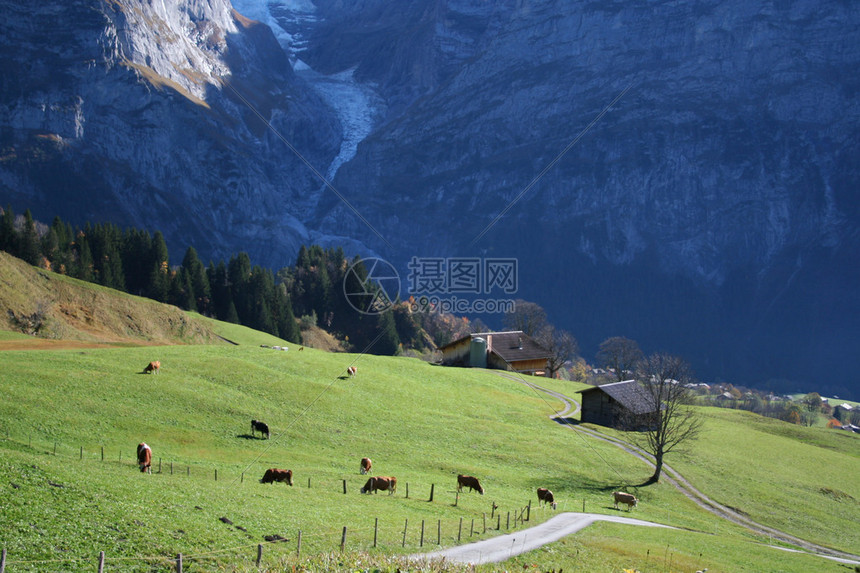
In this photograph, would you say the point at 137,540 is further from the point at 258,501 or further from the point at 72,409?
the point at 72,409

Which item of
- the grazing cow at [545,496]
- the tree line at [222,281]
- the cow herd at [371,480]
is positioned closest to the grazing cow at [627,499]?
the cow herd at [371,480]

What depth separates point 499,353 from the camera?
8869cm

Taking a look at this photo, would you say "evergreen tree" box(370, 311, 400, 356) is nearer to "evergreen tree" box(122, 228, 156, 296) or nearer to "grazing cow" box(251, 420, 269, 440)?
"evergreen tree" box(122, 228, 156, 296)

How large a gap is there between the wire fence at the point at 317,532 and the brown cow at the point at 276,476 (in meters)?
0.72

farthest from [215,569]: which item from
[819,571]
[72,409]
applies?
[819,571]

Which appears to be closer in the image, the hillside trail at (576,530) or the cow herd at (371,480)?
the hillside trail at (576,530)

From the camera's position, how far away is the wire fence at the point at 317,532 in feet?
57.8

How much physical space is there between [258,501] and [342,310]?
11997 cm

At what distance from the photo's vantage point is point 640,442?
58.3 metres

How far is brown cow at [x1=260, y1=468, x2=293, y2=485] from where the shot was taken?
31.7 meters

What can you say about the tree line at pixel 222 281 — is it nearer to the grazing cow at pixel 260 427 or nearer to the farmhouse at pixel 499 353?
the farmhouse at pixel 499 353

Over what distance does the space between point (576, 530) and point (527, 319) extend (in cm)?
9099

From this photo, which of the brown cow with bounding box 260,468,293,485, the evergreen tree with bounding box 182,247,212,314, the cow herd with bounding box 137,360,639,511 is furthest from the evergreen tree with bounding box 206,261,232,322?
the brown cow with bounding box 260,468,293,485

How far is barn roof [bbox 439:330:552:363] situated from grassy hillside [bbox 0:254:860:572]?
548 inches
